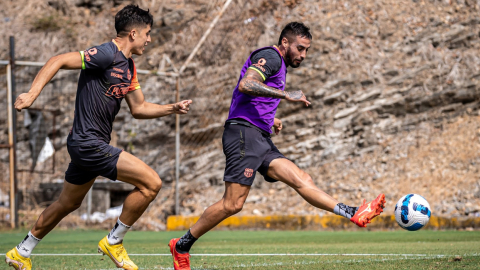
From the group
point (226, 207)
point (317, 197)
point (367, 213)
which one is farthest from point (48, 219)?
point (367, 213)

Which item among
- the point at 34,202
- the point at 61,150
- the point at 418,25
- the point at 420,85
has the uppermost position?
the point at 418,25

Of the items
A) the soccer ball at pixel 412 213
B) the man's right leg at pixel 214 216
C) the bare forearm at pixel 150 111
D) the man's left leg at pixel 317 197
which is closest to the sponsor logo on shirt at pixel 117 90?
the bare forearm at pixel 150 111

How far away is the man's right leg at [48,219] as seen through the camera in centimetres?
519

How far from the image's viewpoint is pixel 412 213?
5.79 meters

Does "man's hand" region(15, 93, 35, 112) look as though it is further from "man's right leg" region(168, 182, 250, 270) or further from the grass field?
the grass field

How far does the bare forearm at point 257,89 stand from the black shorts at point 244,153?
1.55ft

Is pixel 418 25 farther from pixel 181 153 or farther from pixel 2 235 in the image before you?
pixel 2 235

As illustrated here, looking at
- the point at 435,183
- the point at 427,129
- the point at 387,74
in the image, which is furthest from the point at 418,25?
the point at 435,183

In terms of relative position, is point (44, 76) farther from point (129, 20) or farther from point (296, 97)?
point (296, 97)

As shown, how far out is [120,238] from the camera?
5219 mm

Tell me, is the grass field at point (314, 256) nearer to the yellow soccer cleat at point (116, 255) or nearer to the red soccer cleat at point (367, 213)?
the red soccer cleat at point (367, 213)

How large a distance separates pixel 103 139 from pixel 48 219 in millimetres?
897

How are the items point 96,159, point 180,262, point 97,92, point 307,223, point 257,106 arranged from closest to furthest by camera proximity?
point 96,159
point 97,92
point 180,262
point 257,106
point 307,223

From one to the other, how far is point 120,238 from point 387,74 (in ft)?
41.7
